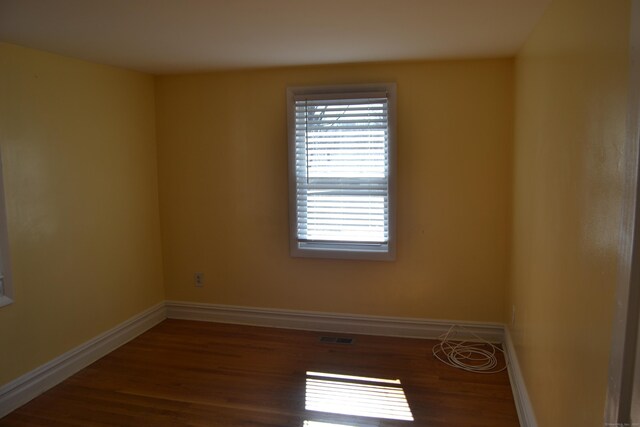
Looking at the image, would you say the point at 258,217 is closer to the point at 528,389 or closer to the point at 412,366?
the point at 412,366

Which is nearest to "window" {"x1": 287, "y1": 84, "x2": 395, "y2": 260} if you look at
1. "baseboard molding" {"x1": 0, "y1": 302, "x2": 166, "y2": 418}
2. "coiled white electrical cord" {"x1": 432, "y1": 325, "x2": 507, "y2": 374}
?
"coiled white electrical cord" {"x1": 432, "y1": 325, "x2": 507, "y2": 374}

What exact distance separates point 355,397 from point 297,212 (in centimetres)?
158

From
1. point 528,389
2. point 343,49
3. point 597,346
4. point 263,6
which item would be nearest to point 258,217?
point 343,49

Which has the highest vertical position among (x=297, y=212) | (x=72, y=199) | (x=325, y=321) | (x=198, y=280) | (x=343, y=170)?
(x=343, y=170)

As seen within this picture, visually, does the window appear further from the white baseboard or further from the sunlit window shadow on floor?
the sunlit window shadow on floor

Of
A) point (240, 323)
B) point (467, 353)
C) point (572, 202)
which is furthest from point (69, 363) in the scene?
point (572, 202)

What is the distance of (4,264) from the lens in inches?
109

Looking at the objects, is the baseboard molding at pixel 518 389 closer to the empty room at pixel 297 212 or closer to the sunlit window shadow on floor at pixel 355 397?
the empty room at pixel 297 212

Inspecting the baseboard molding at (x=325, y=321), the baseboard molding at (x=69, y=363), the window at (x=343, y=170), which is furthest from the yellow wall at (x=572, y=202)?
the baseboard molding at (x=69, y=363)

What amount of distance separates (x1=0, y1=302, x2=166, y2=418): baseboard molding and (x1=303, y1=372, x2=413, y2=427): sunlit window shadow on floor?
161 cm

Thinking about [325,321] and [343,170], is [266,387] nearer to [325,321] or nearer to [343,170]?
[325,321]

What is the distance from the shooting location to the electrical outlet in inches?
165

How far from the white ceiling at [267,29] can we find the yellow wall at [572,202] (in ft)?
Answer: 1.20

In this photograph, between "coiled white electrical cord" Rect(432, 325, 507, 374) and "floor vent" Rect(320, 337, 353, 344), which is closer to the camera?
"coiled white electrical cord" Rect(432, 325, 507, 374)
